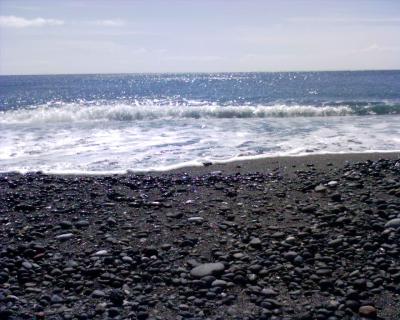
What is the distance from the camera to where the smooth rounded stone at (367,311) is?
4.31 metres

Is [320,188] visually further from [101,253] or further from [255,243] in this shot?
[101,253]

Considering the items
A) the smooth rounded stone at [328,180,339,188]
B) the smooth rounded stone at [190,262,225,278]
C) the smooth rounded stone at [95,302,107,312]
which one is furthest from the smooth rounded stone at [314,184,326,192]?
the smooth rounded stone at [95,302,107,312]

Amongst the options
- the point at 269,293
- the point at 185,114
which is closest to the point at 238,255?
the point at 269,293

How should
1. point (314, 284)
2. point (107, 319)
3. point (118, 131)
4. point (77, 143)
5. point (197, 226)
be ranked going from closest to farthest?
point (107, 319) → point (314, 284) → point (197, 226) → point (77, 143) → point (118, 131)

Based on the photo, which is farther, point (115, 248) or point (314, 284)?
point (115, 248)

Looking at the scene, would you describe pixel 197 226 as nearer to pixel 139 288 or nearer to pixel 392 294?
pixel 139 288

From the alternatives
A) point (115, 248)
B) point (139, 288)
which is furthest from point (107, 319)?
point (115, 248)

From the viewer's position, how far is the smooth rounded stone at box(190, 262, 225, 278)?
5.07 m

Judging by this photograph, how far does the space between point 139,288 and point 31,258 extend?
62.2 inches

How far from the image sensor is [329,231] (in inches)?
238

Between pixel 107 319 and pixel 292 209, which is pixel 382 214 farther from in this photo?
pixel 107 319

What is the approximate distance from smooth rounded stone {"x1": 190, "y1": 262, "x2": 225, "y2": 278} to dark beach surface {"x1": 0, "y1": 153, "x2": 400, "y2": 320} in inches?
0.6

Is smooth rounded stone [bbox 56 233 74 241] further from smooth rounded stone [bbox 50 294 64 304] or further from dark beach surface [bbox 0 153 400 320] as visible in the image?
smooth rounded stone [bbox 50 294 64 304]

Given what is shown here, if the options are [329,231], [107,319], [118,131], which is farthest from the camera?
[118,131]
